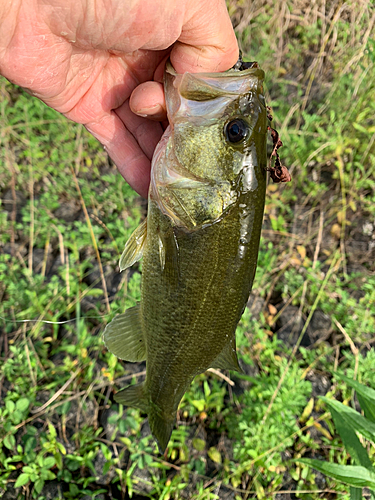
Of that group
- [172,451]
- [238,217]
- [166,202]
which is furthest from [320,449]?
[166,202]

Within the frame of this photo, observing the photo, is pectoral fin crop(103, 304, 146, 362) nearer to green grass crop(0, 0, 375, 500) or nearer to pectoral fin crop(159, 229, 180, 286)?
pectoral fin crop(159, 229, 180, 286)

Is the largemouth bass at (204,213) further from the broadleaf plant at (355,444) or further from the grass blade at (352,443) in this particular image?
the grass blade at (352,443)

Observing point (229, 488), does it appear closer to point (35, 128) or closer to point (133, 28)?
point (133, 28)

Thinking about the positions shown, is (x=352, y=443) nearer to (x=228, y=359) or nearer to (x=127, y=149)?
(x=228, y=359)

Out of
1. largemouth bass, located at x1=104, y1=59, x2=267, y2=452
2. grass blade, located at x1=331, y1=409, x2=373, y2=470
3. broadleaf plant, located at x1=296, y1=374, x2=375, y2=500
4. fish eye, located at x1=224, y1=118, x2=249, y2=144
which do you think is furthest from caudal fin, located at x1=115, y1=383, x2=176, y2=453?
fish eye, located at x1=224, y1=118, x2=249, y2=144

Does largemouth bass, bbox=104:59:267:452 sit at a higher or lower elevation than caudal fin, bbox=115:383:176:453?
higher

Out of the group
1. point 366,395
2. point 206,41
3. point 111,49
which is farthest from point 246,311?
point 111,49
